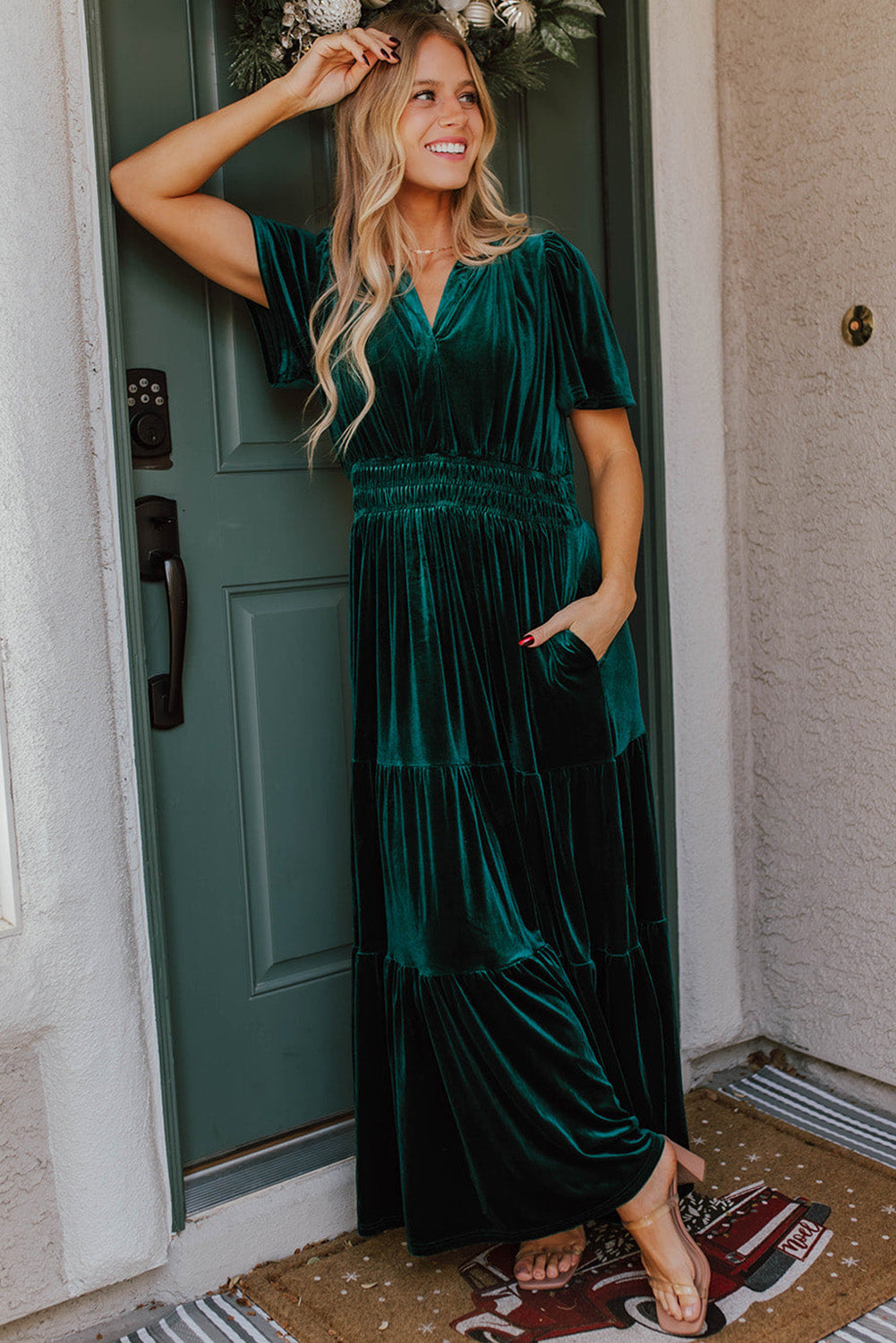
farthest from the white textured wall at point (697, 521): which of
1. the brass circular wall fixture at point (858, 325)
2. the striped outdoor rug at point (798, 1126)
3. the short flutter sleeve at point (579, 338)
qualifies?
the short flutter sleeve at point (579, 338)

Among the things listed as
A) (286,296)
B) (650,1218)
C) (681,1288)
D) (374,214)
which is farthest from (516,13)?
(681,1288)

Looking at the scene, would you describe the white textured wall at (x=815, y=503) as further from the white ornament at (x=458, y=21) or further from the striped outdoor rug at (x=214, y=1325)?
the striped outdoor rug at (x=214, y=1325)

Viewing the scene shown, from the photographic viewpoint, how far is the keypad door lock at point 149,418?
1.91 meters

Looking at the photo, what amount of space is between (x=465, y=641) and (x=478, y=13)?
107 centimetres

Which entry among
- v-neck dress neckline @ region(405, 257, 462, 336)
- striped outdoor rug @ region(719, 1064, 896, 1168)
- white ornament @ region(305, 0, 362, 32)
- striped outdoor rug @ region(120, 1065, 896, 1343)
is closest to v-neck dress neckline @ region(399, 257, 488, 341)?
v-neck dress neckline @ region(405, 257, 462, 336)

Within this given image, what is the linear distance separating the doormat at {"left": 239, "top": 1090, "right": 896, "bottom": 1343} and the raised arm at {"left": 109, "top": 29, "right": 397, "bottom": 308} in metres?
1.69

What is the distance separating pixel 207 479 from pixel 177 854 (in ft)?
2.09

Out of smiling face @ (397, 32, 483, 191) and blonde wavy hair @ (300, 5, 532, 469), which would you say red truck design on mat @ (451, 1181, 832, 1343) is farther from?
smiling face @ (397, 32, 483, 191)

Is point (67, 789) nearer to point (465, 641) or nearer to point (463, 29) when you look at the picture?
point (465, 641)

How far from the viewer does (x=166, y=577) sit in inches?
75.7

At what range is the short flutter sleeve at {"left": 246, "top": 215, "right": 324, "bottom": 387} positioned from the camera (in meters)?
1.86

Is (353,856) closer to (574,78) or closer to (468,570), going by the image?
(468,570)

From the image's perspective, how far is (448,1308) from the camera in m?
1.87

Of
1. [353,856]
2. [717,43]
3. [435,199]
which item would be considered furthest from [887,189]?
[353,856]
